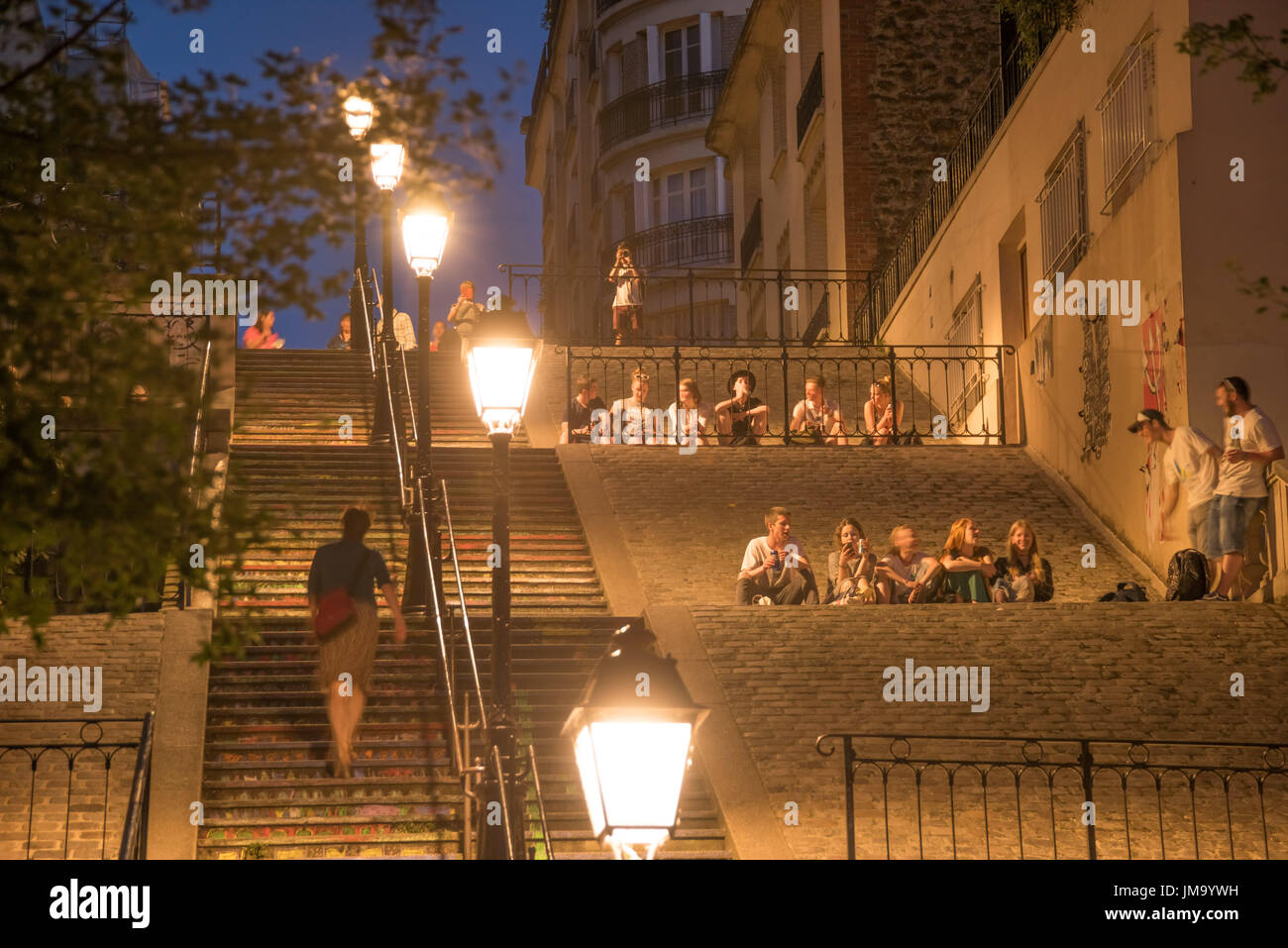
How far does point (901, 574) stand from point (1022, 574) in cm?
99

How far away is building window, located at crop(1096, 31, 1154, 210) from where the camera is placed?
60.5 feet

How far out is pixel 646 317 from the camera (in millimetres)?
51062

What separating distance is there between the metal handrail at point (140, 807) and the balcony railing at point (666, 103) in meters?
40.1

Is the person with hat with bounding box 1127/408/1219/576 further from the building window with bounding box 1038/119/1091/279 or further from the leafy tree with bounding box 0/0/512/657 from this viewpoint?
the leafy tree with bounding box 0/0/512/657

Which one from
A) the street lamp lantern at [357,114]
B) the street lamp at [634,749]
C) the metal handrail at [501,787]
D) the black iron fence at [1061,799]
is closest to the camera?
the street lamp at [634,749]

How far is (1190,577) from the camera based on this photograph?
1616 centimetres

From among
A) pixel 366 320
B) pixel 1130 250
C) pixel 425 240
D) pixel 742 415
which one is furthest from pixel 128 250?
pixel 366 320

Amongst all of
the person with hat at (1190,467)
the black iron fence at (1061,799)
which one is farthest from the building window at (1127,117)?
the black iron fence at (1061,799)

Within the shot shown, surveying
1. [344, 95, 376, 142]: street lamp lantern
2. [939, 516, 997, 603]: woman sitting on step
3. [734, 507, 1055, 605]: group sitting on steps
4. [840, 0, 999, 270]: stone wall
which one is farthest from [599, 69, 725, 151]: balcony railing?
[344, 95, 376, 142]: street lamp lantern

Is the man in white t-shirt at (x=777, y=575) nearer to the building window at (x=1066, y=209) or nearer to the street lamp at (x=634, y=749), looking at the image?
the building window at (x=1066, y=209)

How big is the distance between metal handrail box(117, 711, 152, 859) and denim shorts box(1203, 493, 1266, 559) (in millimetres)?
8396

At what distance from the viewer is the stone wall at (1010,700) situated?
11.8 meters

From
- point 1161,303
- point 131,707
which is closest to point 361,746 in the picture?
point 131,707
